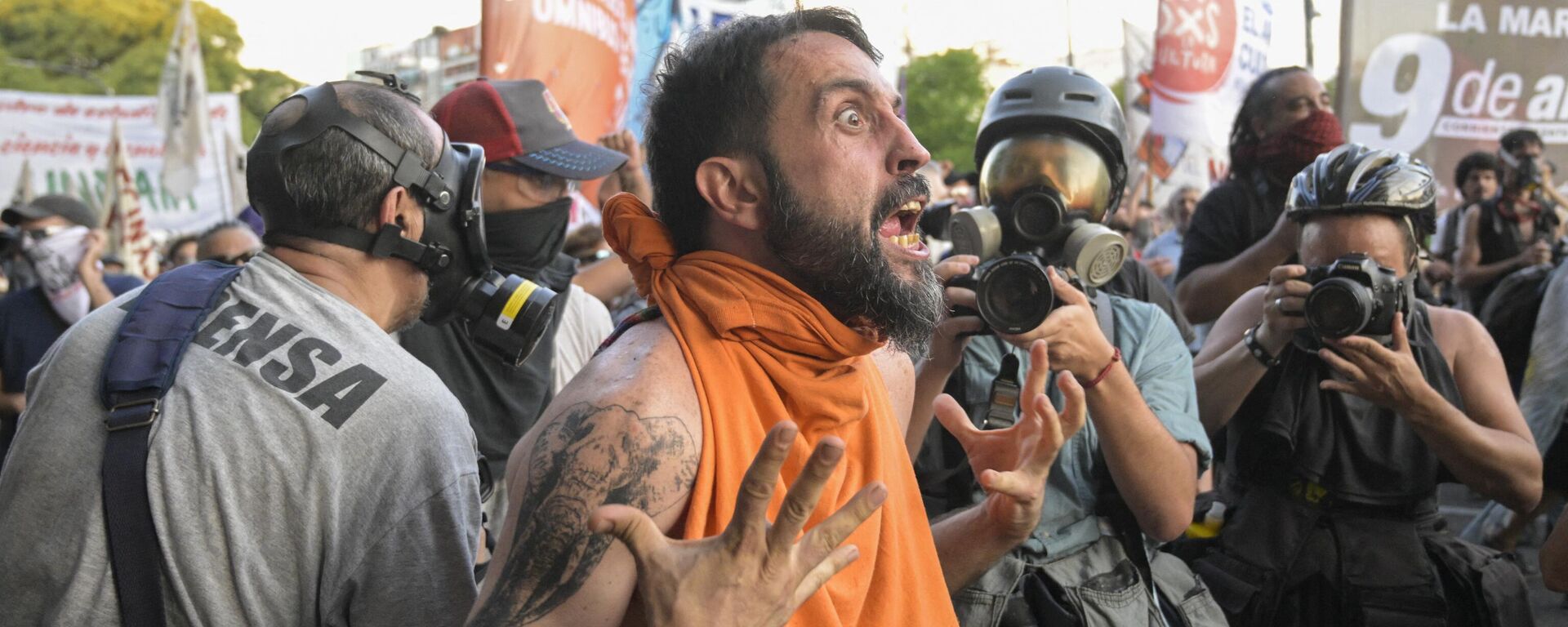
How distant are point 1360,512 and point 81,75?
5659cm

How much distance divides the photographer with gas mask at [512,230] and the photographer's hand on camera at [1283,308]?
2.07 m

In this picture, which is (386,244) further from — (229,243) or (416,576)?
(229,243)

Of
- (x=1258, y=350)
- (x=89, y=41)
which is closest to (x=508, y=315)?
(x=1258, y=350)

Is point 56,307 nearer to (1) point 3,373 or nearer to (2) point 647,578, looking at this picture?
(1) point 3,373

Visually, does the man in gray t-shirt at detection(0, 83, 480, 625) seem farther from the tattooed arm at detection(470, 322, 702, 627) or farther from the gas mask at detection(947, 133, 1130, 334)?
the gas mask at detection(947, 133, 1130, 334)

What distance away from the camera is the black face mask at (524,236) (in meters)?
3.79

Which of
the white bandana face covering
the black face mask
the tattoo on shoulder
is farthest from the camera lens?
the white bandana face covering

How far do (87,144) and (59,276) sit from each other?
14807 mm

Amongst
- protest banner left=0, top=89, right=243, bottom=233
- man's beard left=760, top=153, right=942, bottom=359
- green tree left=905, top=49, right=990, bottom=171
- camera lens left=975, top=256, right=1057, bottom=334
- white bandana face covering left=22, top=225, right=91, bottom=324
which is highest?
man's beard left=760, top=153, right=942, bottom=359

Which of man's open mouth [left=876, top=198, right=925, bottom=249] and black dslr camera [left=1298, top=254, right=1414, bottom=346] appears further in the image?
black dslr camera [left=1298, top=254, right=1414, bottom=346]

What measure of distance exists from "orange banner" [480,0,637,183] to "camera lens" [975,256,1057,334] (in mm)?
3617

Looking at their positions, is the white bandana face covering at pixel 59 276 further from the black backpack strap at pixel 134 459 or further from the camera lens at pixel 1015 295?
the camera lens at pixel 1015 295

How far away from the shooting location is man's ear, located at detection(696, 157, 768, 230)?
2105 millimetres

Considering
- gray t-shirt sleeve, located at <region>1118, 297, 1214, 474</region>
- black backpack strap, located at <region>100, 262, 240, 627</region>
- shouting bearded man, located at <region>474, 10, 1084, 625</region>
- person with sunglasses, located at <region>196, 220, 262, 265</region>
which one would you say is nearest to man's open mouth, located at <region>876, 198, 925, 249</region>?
shouting bearded man, located at <region>474, 10, 1084, 625</region>
